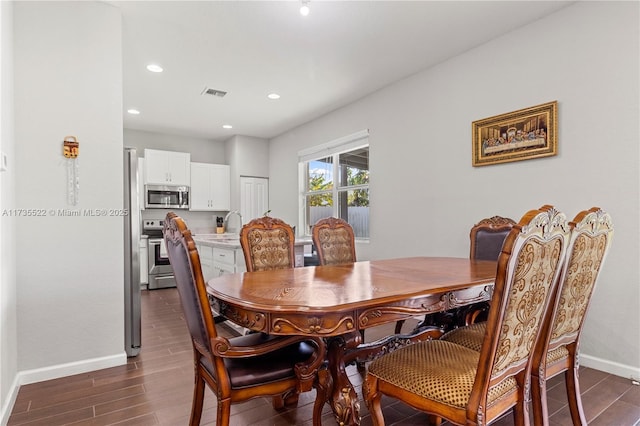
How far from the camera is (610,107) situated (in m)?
2.47

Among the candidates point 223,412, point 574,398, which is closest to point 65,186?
point 223,412

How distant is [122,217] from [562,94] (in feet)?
11.5

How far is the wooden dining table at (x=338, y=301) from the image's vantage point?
4.24 feet

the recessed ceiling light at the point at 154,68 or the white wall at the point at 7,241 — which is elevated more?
the recessed ceiling light at the point at 154,68

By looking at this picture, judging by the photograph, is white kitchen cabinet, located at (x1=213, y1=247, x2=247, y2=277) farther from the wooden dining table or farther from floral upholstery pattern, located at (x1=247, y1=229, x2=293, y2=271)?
the wooden dining table

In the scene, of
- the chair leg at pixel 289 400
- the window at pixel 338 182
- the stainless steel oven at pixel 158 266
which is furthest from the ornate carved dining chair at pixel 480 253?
the stainless steel oven at pixel 158 266

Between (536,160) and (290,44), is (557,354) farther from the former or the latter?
(290,44)

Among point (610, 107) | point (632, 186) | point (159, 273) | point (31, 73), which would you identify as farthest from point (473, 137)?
point (159, 273)

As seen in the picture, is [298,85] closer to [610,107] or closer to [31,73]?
[31,73]

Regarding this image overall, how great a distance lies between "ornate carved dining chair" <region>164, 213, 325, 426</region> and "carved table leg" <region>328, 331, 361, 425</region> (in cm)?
17

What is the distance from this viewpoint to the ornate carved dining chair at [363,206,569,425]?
1.05 meters

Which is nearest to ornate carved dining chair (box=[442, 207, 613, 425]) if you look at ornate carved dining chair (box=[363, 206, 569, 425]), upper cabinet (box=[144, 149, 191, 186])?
ornate carved dining chair (box=[363, 206, 569, 425])

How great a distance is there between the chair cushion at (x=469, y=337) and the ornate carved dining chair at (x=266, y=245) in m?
1.20

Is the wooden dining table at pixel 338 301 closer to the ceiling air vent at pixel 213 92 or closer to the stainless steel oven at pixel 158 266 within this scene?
the ceiling air vent at pixel 213 92
